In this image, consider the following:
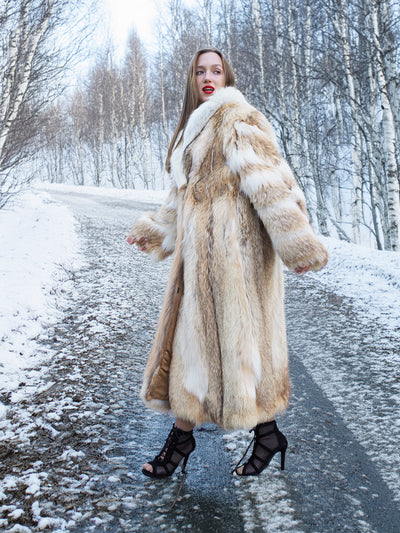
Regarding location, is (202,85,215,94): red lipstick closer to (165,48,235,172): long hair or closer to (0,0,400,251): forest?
(165,48,235,172): long hair

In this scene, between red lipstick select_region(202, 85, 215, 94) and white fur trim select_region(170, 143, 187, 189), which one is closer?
white fur trim select_region(170, 143, 187, 189)

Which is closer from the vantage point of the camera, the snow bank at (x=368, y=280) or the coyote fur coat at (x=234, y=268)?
the coyote fur coat at (x=234, y=268)

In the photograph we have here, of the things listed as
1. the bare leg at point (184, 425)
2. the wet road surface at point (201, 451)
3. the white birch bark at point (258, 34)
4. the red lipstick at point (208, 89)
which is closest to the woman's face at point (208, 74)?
the red lipstick at point (208, 89)

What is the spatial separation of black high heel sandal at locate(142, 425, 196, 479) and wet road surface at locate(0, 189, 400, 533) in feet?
0.29

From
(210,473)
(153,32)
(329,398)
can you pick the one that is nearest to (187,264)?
(210,473)

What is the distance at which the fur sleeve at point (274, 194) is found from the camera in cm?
Answer: 199

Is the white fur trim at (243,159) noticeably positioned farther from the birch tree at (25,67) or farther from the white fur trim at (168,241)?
the birch tree at (25,67)

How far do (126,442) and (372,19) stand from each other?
937 centimetres

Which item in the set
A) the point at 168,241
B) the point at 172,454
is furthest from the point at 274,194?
the point at 172,454

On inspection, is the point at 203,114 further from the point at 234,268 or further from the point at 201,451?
the point at 201,451

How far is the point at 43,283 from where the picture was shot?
5996 mm

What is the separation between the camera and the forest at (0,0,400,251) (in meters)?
8.64

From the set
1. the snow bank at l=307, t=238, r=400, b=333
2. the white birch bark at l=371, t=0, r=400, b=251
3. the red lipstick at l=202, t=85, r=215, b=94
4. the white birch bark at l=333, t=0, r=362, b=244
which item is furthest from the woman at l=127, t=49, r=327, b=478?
the white birch bark at l=333, t=0, r=362, b=244

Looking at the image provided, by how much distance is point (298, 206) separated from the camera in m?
2.10
